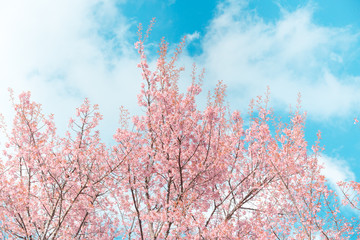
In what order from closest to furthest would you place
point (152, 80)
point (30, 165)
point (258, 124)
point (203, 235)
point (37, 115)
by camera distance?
1. point (203, 235)
2. point (30, 165)
3. point (37, 115)
4. point (152, 80)
5. point (258, 124)

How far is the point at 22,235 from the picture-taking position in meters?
9.17

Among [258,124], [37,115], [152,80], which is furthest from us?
[258,124]

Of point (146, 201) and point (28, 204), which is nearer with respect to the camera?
point (28, 204)

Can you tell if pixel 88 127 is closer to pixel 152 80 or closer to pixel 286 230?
pixel 152 80

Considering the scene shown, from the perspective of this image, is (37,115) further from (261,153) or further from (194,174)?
(261,153)

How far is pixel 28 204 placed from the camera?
353 inches

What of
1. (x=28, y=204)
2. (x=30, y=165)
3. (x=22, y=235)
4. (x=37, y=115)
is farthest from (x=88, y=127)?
(x=22, y=235)

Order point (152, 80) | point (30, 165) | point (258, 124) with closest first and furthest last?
point (30, 165)
point (152, 80)
point (258, 124)

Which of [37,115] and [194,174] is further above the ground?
[37,115]

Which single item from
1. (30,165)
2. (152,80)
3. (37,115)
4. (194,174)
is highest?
(152,80)

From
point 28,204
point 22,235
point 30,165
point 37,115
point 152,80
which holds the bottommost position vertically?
point 22,235

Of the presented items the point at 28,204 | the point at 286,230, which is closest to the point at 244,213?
the point at 286,230

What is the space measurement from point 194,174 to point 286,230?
557cm

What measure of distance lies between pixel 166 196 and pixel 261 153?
3.97 meters
